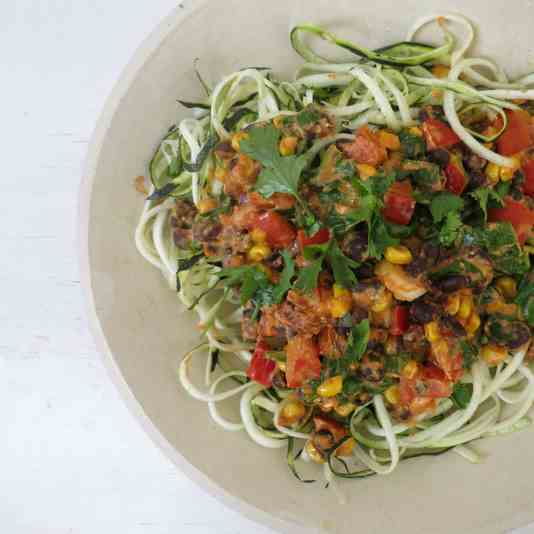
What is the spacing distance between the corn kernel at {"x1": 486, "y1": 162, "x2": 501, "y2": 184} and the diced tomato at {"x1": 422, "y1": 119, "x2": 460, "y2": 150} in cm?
22

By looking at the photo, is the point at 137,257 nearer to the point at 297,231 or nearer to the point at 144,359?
the point at 144,359

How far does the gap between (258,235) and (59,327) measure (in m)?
2.06

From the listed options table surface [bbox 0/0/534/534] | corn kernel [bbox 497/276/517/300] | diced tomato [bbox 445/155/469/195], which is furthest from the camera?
table surface [bbox 0/0/534/534]

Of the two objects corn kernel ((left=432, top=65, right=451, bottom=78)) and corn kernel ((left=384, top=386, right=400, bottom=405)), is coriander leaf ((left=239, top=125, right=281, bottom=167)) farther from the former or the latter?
corn kernel ((left=384, top=386, right=400, bottom=405))

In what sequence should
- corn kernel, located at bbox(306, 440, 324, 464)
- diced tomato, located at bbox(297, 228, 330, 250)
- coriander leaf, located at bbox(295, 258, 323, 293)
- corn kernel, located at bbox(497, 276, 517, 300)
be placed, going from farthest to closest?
corn kernel, located at bbox(306, 440, 324, 464)
corn kernel, located at bbox(497, 276, 517, 300)
diced tomato, located at bbox(297, 228, 330, 250)
coriander leaf, located at bbox(295, 258, 323, 293)

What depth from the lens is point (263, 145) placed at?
10.4 ft

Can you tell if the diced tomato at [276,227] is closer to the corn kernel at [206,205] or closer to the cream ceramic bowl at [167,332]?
the corn kernel at [206,205]

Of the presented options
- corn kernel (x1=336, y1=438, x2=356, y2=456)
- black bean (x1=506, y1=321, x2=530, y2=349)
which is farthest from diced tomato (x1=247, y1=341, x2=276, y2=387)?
black bean (x1=506, y1=321, x2=530, y2=349)

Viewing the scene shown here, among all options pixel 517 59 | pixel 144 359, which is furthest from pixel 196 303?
pixel 517 59

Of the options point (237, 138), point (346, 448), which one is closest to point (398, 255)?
point (237, 138)

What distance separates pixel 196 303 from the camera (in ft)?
11.7

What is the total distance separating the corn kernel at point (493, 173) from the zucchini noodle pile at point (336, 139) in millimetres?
168

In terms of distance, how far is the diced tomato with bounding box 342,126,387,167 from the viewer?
3124mm

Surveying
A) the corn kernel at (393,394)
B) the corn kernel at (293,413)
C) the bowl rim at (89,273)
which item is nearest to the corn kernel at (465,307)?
the corn kernel at (393,394)
